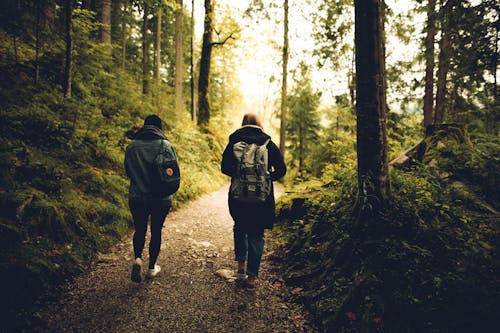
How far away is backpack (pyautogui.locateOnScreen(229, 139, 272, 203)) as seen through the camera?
342cm

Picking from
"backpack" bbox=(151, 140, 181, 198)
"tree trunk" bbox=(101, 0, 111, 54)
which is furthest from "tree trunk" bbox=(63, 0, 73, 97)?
"tree trunk" bbox=(101, 0, 111, 54)

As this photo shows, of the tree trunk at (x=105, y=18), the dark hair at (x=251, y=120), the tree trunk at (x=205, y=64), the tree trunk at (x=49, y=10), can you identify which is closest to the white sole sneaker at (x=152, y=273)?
the dark hair at (x=251, y=120)

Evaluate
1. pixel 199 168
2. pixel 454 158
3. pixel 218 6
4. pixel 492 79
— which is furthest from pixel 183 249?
pixel 218 6

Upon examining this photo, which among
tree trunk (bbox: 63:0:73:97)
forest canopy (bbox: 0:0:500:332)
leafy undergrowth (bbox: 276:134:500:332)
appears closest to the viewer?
leafy undergrowth (bbox: 276:134:500:332)

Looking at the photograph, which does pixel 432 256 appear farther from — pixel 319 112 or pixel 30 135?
pixel 319 112

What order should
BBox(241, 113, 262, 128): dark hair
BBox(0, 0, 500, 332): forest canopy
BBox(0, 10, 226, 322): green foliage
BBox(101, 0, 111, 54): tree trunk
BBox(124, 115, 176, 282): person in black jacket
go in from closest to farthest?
BBox(0, 0, 500, 332): forest canopy → BBox(0, 10, 226, 322): green foliage → BBox(124, 115, 176, 282): person in black jacket → BBox(241, 113, 262, 128): dark hair → BBox(101, 0, 111, 54): tree trunk

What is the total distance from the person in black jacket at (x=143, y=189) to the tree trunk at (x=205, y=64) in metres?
12.7

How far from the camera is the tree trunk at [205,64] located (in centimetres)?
1462

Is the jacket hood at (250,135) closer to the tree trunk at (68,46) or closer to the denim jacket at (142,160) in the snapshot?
the denim jacket at (142,160)

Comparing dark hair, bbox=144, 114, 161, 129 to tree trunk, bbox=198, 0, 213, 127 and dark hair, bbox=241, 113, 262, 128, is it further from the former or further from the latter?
tree trunk, bbox=198, 0, 213, 127

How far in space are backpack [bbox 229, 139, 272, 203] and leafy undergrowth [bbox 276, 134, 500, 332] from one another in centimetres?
134

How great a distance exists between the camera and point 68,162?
5406mm

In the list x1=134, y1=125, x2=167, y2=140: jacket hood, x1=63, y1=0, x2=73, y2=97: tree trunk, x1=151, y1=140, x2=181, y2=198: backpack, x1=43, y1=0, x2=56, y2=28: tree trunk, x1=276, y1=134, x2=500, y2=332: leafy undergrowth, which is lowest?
x1=276, y1=134, x2=500, y2=332: leafy undergrowth

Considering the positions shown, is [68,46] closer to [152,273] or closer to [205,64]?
[152,273]
